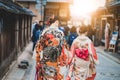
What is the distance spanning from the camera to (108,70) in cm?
1562

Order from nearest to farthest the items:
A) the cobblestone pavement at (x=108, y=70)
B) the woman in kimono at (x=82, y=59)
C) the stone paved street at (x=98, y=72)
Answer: the woman in kimono at (x=82, y=59) < the stone paved street at (x=98, y=72) < the cobblestone pavement at (x=108, y=70)

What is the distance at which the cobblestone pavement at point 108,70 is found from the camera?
536 inches

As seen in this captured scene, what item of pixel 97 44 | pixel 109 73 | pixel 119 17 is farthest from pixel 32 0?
pixel 109 73

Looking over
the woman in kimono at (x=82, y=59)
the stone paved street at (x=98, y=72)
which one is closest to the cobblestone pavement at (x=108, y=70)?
the stone paved street at (x=98, y=72)

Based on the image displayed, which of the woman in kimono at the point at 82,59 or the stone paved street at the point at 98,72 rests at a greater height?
the woman in kimono at the point at 82,59

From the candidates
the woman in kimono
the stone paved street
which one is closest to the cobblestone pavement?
the stone paved street

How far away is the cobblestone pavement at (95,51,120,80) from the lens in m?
13.6

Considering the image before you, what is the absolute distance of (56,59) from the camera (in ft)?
26.8

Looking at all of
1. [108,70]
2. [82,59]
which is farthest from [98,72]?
[82,59]

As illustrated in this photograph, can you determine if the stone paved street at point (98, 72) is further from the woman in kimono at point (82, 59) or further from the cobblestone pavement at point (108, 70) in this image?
the woman in kimono at point (82, 59)

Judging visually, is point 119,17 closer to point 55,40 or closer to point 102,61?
point 102,61

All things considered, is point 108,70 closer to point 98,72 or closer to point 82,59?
point 98,72

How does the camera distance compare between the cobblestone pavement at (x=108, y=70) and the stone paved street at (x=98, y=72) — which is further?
the cobblestone pavement at (x=108, y=70)

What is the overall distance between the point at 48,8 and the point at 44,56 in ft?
97.4
